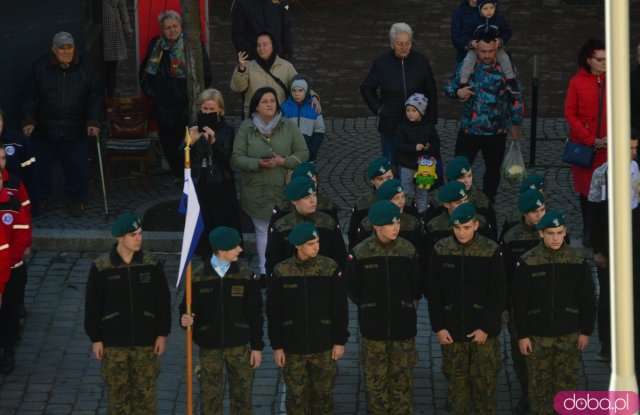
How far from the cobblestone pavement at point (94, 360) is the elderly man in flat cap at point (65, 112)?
415 mm

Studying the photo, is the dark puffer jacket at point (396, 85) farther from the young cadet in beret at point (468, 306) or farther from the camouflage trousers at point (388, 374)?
the camouflage trousers at point (388, 374)

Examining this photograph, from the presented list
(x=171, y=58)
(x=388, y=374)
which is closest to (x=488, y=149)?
(x=171, y=58)

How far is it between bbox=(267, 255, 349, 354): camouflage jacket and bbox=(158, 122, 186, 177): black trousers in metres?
5.86

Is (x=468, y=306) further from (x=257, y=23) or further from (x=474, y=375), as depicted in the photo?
(x=257, y=23)

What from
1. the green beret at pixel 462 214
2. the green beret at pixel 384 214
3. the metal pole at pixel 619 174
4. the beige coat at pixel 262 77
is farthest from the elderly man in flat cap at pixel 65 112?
the metal pole at pixel 619 174

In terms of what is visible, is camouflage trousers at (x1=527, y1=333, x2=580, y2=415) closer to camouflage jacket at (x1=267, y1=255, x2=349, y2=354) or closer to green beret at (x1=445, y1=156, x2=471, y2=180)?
camouflage jacket at (x1=267, y1=255, x2=349, y2=354)

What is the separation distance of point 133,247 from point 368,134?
8395 mm

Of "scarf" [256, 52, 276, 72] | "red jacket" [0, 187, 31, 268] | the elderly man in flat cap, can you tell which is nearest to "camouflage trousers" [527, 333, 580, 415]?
"red jacket" [0, 187, 31, 268]

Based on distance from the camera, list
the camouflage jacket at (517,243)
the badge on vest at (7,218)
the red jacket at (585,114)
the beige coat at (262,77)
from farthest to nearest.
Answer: the beige coat at (262,77), the red jacket at (585,114), the badge on vest at (7,218), the camouflage jacket at (517,243)

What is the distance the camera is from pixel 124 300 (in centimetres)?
1180

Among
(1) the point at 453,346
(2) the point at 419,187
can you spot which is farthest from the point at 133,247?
(2) the point at 419,187

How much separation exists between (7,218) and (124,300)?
A: 5.46 feet

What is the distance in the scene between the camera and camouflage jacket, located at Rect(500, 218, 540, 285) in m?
12.7

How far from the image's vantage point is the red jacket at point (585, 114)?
15.2 metres
